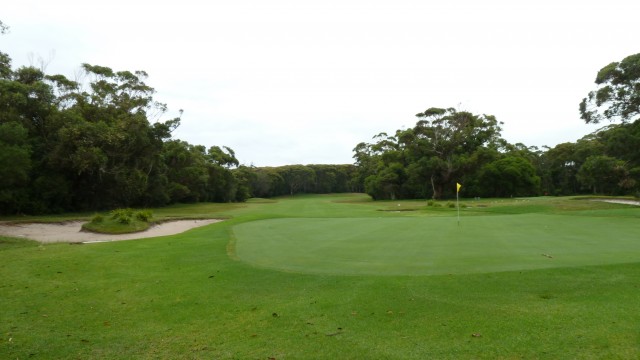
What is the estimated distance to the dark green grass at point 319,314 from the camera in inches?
193

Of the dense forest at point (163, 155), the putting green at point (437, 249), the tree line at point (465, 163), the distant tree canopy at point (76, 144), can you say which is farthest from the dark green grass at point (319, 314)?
the tree line at point (465, 163)

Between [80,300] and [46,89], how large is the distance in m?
32.8

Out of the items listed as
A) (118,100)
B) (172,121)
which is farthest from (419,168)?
(118,100)

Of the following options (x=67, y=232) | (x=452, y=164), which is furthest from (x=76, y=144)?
(x=452, y=164)

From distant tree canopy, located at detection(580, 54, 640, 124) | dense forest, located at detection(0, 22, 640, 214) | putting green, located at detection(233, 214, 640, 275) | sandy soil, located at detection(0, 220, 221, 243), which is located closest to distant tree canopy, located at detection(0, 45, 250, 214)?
dense forest, located at detection(0, 22, 640, 214)

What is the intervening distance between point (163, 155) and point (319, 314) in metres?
49.8

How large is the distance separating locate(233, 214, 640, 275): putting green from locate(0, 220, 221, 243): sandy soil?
805cm

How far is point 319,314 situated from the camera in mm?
6293

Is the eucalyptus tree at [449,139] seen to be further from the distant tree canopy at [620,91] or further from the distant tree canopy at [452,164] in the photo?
the distant tree canopy at [620,91]

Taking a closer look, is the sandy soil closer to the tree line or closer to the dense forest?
the dense forest

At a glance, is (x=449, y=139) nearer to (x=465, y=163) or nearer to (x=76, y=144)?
(x=465, y=163)

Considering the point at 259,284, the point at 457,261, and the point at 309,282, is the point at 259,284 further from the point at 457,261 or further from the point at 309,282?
the point at 457,261

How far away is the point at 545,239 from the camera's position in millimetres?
13188

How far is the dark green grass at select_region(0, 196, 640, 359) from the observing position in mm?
4910
